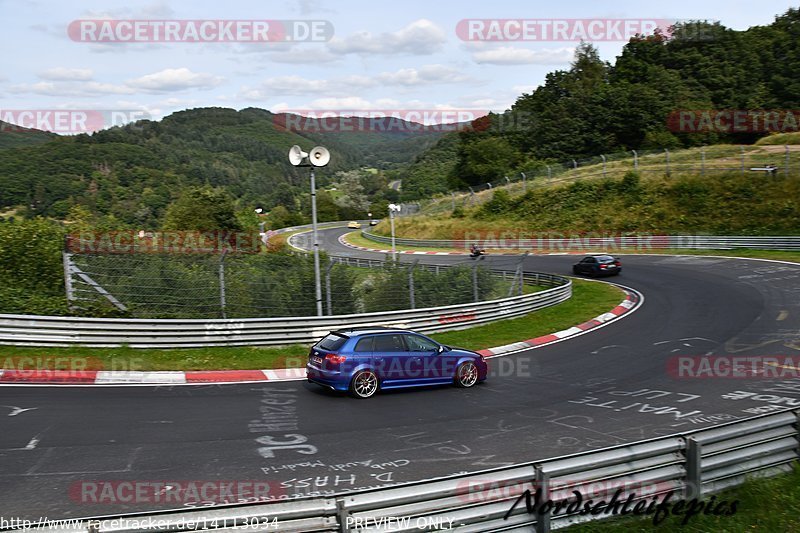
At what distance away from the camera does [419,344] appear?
1412cm

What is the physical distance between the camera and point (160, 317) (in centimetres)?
1708

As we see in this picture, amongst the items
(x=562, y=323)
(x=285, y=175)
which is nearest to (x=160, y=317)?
(x=562, y=323)

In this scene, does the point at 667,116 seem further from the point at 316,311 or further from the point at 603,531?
the point at 603,531

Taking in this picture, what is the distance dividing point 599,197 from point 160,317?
146 ft

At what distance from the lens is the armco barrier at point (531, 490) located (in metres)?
4.92

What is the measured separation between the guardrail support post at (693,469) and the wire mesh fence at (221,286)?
1261 centimetres

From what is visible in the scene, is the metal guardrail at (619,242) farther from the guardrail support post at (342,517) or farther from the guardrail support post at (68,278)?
the guardrail support post at (342,517)

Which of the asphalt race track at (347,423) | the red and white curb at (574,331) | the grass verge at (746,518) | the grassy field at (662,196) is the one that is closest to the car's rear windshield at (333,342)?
the asphalt race track at (347,423)

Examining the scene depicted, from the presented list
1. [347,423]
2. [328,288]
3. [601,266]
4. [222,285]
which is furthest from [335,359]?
[601,266]

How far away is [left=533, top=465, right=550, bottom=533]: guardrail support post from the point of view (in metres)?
5.70

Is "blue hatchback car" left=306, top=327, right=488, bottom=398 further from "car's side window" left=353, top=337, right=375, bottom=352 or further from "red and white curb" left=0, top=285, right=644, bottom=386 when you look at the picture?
"red and white curb" left=0, top=285, right=644, bottom=386

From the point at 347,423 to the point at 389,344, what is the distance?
2.79 meters

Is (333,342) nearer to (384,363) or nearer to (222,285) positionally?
(384,363)

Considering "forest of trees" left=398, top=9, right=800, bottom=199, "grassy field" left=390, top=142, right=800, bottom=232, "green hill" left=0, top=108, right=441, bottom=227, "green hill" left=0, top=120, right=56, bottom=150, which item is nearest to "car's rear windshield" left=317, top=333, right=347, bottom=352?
"green hill" left=0, top=108, right=441, bottom=227
